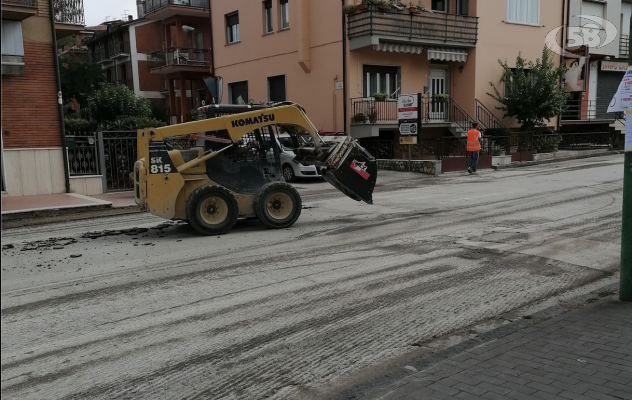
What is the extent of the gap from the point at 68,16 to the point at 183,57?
52.9 feet

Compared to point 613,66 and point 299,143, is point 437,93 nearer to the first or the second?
point 613,66

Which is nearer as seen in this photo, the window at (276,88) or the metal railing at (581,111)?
the window at (276,88)

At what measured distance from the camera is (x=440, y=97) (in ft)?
79.1

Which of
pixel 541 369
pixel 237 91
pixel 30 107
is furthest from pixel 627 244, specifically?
pixel 237 91

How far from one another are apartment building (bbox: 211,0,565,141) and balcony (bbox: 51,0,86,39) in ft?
31.7

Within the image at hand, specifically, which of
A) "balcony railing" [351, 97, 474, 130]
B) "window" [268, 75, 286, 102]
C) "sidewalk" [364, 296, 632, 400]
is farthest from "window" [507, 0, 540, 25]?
"sidewalk" [364, 296, 632, 400]

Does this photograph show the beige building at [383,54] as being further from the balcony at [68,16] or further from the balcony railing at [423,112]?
the balcony at [68,16]

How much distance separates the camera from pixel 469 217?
10.9 meters

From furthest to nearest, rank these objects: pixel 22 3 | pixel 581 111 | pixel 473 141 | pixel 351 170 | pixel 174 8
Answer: pixel 174 8
pixel 581 111
pixel 473 141
pixel 22 3
pixel 351 170

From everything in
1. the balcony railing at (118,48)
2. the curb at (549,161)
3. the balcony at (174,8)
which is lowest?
the curb at (549,161)

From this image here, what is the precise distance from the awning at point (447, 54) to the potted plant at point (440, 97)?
1.63 m

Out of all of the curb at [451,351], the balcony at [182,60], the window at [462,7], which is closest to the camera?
the curb at [451,351]

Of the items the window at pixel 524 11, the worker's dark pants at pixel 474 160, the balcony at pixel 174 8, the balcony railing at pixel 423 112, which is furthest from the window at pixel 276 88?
the window at pixel 524 11

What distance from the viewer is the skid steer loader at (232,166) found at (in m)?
9.43
